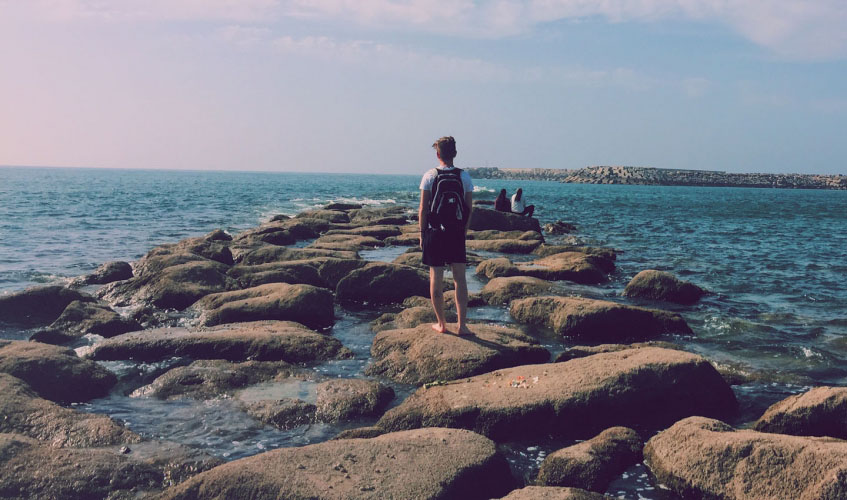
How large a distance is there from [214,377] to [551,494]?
14.2 ft

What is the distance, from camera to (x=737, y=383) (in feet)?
24.6

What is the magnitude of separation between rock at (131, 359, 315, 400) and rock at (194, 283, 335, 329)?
2.12m

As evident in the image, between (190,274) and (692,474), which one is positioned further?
(190,274)

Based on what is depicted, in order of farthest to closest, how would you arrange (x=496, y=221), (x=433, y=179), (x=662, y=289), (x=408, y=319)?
(x=496, y=221)
(x=662, y=289)
(x=408, y=319)
(x=433, y=179)

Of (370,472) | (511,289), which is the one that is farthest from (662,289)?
(370,472)

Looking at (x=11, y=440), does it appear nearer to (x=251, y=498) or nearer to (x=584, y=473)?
(x=251, y=498)

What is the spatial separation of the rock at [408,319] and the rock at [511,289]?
206 cm

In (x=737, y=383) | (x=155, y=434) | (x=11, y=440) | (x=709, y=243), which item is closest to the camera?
(x=11, y=440)

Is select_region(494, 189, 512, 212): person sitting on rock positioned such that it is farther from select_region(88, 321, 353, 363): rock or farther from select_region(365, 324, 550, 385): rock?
select_region(88, 321, 353, 363): rock

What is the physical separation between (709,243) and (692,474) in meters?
23.0

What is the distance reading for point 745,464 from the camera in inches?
183

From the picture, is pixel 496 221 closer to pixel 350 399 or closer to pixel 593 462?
pixel 350 399

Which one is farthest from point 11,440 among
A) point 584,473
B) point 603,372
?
point 603,372

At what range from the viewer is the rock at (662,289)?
41.9 feet
